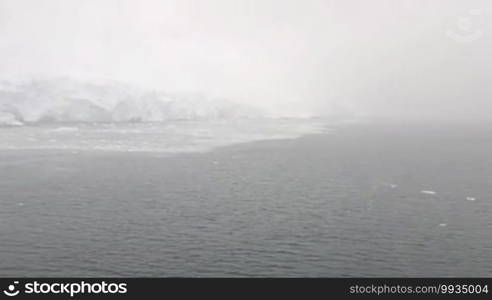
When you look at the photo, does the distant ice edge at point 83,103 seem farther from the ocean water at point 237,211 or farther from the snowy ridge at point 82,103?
the ocean water at point 237,211

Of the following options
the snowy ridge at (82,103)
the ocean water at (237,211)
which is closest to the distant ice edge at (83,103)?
the snowy ridge at (82,103)

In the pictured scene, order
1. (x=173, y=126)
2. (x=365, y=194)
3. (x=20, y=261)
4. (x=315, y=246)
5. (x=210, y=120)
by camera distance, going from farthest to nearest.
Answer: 1. (x=210, y=120)
2. (x=173, y=126)
3. (x=365, y=194)
4. (x=315, y=246)
5. (x=20, y=261)

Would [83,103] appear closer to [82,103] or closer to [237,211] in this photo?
[82,103]

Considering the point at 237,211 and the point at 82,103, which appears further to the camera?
the point at 82,103

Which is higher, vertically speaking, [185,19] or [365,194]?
[185,19]

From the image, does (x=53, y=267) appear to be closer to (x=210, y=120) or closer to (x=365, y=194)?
(x=365, y=194)

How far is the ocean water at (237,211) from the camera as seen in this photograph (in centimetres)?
2498

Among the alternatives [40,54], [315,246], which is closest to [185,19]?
[40,54]

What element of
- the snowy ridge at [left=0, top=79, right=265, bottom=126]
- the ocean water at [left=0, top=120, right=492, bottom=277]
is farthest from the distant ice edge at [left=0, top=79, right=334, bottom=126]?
the ocean water at [left=0, top=120, right=492, bottom=277]

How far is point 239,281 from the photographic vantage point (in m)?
22.8

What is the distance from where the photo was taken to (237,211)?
1314 inches

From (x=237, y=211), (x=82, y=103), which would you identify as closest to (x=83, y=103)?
(x=82, y=103)

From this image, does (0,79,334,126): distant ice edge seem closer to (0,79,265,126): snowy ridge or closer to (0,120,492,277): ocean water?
(0,79,265,126): snowy ridge

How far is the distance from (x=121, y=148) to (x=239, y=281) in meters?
37.8
